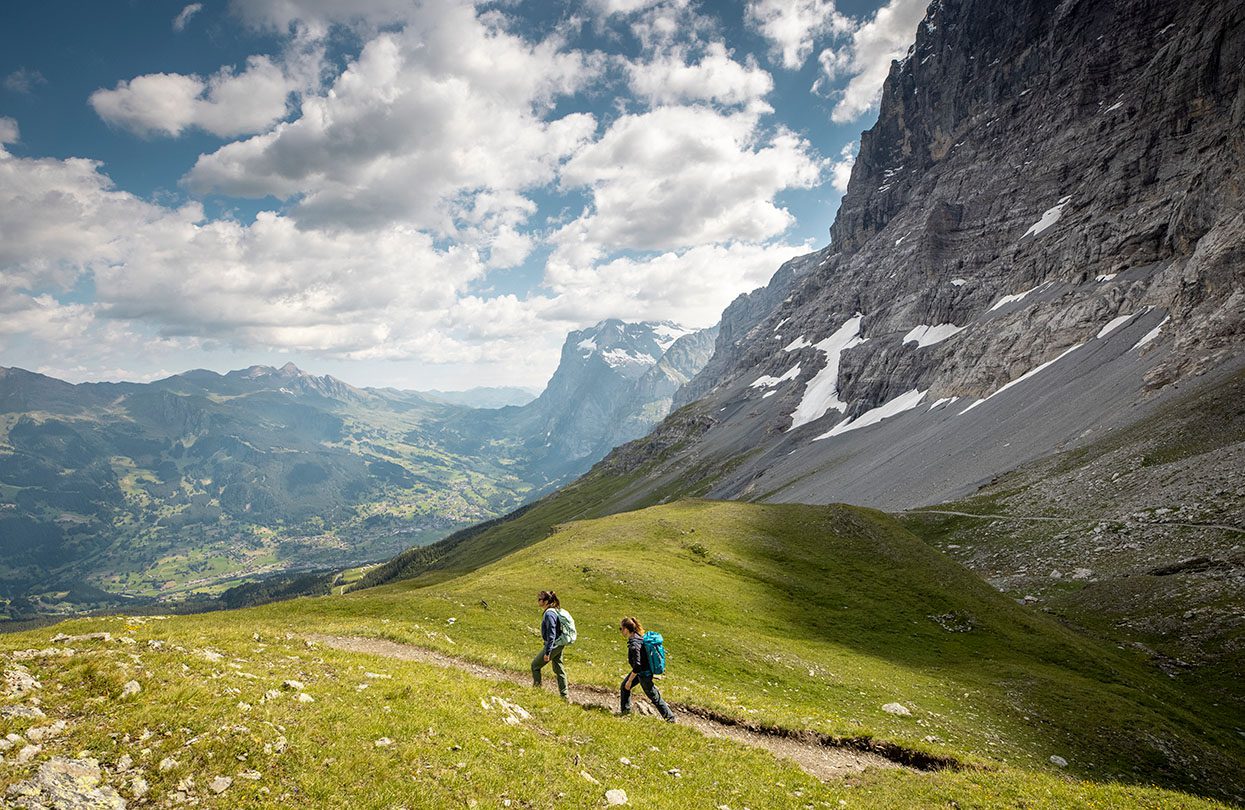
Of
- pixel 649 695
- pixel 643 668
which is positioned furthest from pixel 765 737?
pixel 643 668

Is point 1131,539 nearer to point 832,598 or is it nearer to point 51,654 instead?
point 832,598

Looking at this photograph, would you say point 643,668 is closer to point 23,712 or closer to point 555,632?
point 555,632

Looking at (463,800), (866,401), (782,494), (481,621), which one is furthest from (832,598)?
(866,401)

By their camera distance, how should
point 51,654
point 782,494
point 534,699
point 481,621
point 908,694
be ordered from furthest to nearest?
point 782,494 → point 481,621 → point 908,694 → point 534,699 → point 51,654

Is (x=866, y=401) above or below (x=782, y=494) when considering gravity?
above

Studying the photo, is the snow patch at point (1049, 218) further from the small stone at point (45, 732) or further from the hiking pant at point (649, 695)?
the small stone at point (45, 732)

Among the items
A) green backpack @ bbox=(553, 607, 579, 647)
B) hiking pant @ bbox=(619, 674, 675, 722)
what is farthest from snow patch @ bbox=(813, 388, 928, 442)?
green backpack @ bbox=(553, 607, 579, 647)

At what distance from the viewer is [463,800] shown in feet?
40.8

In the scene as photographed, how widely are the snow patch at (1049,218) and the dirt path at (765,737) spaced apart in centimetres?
22353

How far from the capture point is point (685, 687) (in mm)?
25031

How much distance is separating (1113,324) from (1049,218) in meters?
86.1

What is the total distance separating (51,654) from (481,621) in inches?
810

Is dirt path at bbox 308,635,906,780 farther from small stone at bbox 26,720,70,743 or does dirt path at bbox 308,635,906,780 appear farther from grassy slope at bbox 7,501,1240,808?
small stone at bbox 26,720,70,743

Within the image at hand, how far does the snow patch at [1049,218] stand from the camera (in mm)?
186750
